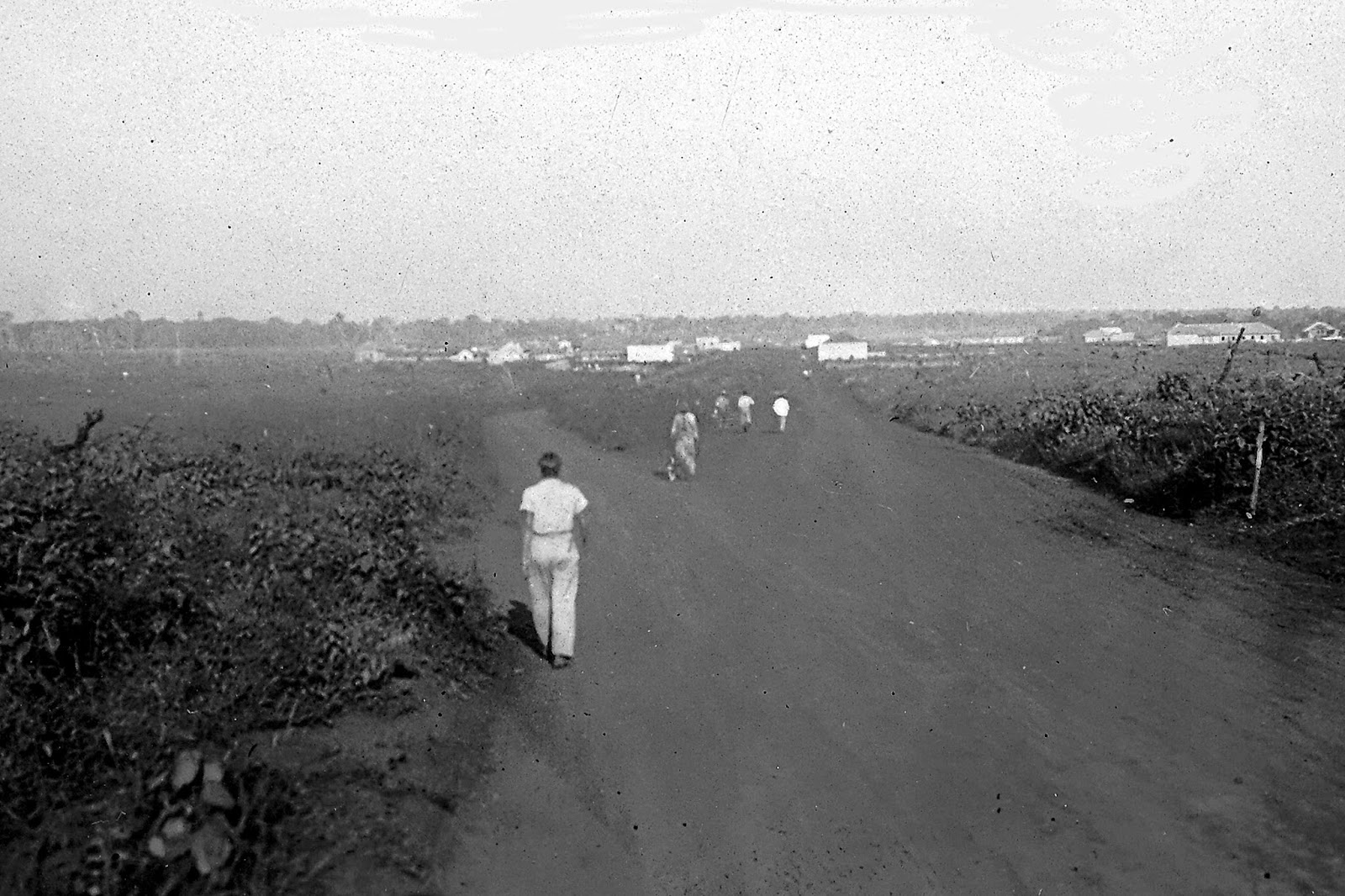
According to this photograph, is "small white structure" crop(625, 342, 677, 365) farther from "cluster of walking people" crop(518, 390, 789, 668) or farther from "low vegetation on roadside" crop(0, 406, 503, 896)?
"cluster of walking people" crop(518, 390, 789, 668)

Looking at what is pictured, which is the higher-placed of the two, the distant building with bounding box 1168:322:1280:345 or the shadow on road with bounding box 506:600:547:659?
the distant building with bounding box 1168:322:1280:345

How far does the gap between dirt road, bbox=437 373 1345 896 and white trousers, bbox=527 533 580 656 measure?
278 millimetres

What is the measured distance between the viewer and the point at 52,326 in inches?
2331

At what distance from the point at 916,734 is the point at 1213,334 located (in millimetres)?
92510

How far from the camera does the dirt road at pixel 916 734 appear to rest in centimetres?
457

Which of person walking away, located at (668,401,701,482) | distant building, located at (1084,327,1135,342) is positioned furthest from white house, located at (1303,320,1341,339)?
person walking away, located at (668,401,701,482)

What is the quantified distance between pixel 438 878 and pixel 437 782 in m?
0.94

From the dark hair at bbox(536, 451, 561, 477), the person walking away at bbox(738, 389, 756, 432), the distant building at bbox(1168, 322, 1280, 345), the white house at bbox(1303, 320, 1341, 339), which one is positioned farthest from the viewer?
the distant building at bbox(1168, 322, 1280, 345)

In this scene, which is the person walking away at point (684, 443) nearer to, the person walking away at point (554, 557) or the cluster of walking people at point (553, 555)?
the cluster of walking people at point (553, 555)

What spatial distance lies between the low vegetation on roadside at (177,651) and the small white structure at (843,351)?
87486mm

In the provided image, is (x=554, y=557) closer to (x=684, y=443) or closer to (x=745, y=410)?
(x=684, y=443)

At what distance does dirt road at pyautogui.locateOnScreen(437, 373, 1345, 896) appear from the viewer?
457 cm

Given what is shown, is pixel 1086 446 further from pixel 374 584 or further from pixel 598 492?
pixel 374 584

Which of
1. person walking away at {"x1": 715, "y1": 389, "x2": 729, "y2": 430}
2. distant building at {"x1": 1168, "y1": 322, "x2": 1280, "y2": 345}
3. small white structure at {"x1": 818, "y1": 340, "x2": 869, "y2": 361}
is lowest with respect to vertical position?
small white structure at {"x1": 818, "y1": 340, "x2": 869, "y2": 361}
